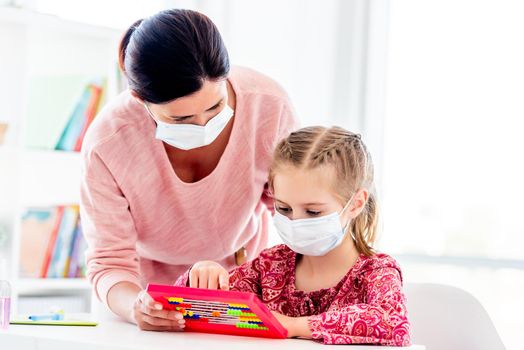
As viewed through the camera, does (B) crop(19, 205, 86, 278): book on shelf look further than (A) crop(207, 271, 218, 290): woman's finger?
Yes

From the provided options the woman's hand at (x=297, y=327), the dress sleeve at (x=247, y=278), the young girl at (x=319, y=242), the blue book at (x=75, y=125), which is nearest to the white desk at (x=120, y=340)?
the woman's hand at (x=297, y=327)

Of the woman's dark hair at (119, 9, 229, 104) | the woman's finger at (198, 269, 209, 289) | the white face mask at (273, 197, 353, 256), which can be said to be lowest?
the woman's finger at (198, 269, 209, 289)

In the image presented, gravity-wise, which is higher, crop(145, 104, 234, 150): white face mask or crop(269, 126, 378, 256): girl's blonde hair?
crop(145, 104, 234, 150): white face mask

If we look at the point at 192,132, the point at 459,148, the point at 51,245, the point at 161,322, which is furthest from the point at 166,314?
the point at 51,245

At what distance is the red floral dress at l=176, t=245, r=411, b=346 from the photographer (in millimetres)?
1262

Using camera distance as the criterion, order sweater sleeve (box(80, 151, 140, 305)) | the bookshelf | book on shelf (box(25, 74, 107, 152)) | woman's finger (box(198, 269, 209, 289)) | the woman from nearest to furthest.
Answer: woman's finger (box(198, 269, 209, 289)), the woman, sweater sleeve (box(80, 151, 140, 305)), the bookshelf, book on shelf (box(25, 74, 107, 152))

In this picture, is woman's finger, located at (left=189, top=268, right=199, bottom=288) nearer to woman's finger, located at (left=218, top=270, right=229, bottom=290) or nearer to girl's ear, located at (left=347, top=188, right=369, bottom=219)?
woman's finger, located at (left=218, top=270, right=229, bottom=290)

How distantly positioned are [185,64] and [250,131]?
1.06 ft

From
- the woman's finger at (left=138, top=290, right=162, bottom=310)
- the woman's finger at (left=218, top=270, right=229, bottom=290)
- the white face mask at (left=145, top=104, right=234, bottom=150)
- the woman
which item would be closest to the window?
the woman

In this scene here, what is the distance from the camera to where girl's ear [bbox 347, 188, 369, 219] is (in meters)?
1.55

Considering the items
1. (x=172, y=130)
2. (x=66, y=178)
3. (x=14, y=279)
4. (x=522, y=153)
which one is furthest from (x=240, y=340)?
(x=66, y=178)

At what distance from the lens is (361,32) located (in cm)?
286

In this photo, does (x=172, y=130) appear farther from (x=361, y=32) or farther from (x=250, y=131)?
(x=361, y=32)

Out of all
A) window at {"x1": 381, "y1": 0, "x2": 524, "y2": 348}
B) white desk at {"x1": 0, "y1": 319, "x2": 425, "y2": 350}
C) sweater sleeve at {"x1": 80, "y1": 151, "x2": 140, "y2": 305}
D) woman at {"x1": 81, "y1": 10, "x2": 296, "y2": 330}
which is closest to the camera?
white desk at {"x1": 0, "y1": 319, "x2": 425, "y2": 350}
